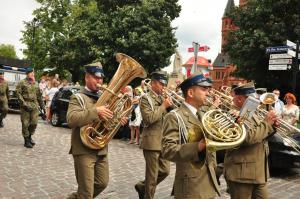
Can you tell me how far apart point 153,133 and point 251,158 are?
2.02m

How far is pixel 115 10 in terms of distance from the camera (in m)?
35.4

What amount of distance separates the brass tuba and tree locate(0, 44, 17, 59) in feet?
335

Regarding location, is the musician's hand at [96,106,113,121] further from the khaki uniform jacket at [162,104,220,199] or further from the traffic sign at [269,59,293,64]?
the traffic sign at [269,59,293,64]

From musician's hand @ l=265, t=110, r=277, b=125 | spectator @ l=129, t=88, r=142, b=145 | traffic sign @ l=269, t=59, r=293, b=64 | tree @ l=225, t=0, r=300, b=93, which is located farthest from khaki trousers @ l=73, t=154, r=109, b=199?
tree @ l=225, t=0, r=300, b=93

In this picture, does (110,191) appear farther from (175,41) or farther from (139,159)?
(175,41)

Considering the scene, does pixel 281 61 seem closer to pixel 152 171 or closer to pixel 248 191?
pixel 152 171

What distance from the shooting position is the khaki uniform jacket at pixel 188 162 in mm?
3637

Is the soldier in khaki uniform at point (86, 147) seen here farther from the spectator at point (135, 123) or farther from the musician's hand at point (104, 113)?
the spectator at point (135, 123)

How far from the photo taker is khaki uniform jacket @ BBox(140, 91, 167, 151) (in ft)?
20.6

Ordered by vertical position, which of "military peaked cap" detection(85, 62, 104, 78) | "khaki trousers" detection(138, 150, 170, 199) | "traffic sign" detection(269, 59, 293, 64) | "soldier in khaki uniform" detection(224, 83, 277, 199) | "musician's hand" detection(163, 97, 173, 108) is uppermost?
"traffic sign" detection(269, 59, 293, 64)

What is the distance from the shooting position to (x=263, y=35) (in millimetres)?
28047

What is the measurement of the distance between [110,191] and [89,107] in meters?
2.52

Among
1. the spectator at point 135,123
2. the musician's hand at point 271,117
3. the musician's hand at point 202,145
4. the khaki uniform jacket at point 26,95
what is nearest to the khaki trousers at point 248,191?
the musician's hand at point 271,117

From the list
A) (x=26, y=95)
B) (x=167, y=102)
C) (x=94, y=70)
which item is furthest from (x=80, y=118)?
(x=26, y=95)
